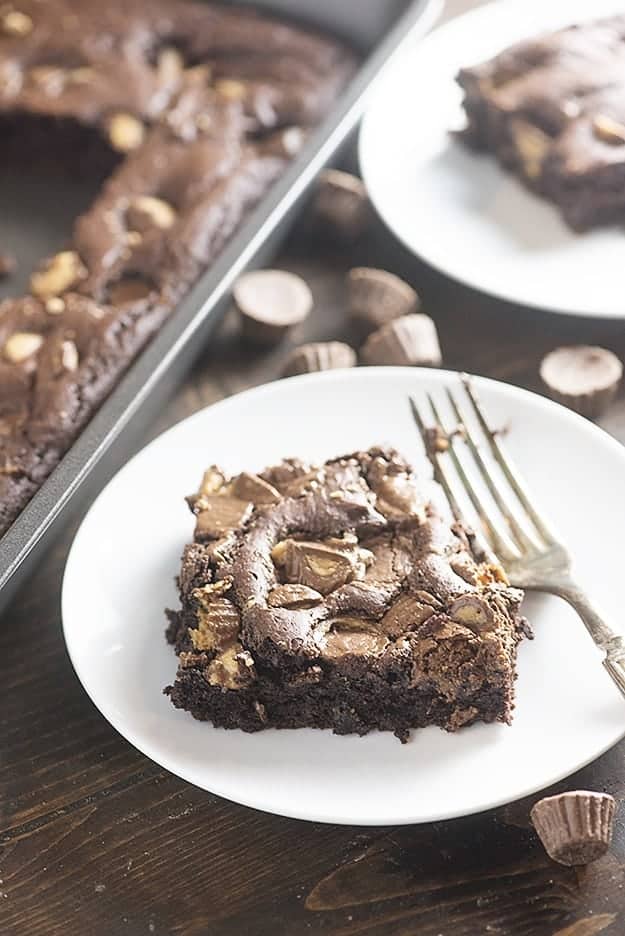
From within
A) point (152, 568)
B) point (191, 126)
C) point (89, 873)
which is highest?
point (191, 126)

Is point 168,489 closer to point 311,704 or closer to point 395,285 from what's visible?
point 311,704

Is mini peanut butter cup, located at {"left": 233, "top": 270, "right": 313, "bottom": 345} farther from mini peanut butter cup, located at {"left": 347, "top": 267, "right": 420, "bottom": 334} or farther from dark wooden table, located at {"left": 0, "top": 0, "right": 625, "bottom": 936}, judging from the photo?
dark wooden table, located at {"left": 0, "top": 0, "right": 625, "bottom": 936}

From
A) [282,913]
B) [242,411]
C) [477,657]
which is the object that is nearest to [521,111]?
[242,411]

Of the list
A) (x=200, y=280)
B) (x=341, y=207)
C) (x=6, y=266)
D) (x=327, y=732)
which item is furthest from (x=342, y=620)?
(x=6, y=266)

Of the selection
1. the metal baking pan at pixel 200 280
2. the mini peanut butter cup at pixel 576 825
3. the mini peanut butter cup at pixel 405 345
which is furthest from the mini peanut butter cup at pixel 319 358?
the mini peanut butter cup at pixel 576 825

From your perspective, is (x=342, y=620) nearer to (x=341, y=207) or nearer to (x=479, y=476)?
(x=479, y=476)

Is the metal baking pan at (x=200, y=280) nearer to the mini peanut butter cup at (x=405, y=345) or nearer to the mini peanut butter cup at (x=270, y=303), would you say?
the mini peanut butter cup at (x=270, y=303)
